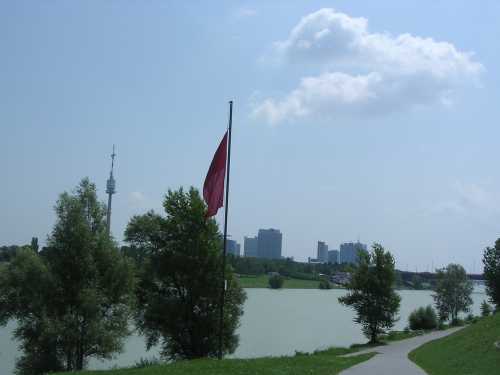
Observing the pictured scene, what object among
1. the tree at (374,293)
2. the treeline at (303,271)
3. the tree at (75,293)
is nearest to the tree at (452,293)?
the tree at (374,293)

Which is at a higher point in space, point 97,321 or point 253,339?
point 97,321

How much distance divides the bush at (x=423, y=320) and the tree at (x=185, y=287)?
26717mm

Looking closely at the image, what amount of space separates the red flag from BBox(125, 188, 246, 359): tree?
9.72 metres

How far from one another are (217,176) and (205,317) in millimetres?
11334

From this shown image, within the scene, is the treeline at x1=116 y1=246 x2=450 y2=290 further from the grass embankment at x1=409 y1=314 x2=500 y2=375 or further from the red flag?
the red flag

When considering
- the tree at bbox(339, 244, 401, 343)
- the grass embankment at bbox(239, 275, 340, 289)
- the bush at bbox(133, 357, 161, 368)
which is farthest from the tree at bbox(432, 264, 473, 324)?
the grass embankment at bbox(239, 275, 340, 289)

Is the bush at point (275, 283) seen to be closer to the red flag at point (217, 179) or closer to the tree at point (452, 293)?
the tree at point (452, 293)

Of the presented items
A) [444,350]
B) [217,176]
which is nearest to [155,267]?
[217,176]

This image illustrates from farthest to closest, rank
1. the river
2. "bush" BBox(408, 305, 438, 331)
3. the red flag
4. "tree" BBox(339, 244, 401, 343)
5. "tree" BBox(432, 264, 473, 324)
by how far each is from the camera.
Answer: "tree" BBox(432, 264, 473, 324), "bush" BBox(408, 305, 438, 331), "tree" BBox(339, 244, 401, 343), the river, the red flag

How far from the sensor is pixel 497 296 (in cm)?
5197

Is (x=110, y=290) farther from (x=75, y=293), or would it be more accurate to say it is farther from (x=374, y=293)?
(x=374, y=293)

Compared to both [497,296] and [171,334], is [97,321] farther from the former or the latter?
[497,296]

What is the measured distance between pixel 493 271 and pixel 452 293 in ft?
32.8

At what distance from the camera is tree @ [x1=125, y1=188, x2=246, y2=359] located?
90.2ft
